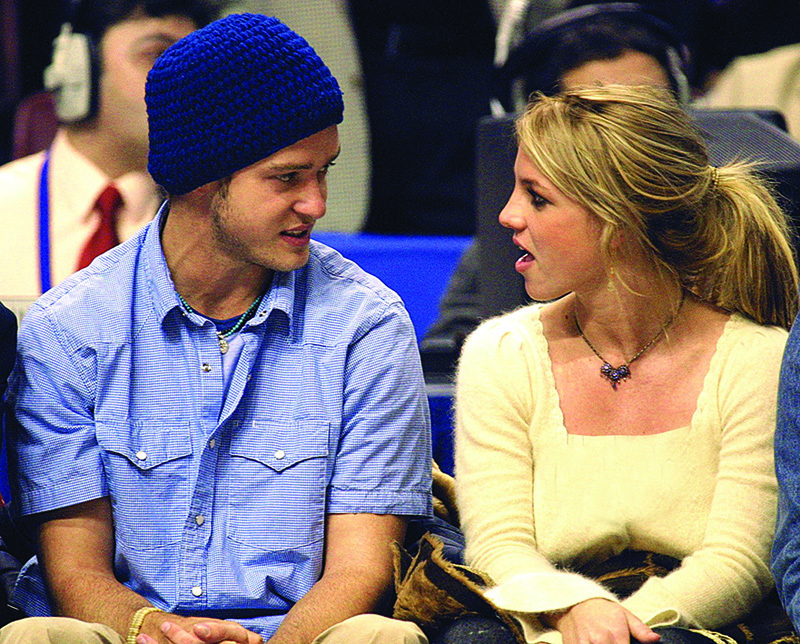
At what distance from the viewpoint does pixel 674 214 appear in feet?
5.77

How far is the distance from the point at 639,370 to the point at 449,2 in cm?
220

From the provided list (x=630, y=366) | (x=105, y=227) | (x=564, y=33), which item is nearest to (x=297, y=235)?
(x=630, y=366)

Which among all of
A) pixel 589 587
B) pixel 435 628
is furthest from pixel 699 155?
pixel 435 628

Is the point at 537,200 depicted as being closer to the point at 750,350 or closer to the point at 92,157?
the point at 750,350

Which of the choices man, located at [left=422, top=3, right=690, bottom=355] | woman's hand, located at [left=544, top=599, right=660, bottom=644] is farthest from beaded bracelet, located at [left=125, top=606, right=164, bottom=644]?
man, located at [left=422, top=3, right=690, bottom=355]

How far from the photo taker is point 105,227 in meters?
3.03

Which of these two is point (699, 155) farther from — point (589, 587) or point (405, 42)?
point (405, 42)

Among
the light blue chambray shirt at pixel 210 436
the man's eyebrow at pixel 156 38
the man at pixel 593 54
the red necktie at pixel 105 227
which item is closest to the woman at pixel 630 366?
the light blue chambray shirt at pixel 210 436

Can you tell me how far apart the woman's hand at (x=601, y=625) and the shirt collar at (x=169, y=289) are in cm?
55

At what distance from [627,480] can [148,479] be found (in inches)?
25.0

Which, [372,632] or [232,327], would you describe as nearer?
[372,632]

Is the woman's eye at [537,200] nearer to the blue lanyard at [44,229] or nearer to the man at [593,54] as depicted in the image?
the man at [593,54]

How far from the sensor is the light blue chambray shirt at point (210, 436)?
174cm

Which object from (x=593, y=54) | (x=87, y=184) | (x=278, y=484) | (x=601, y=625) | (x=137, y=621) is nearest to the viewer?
(x=601, y=625)
